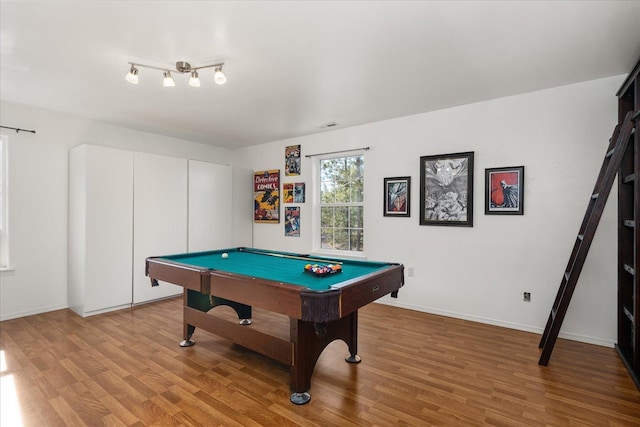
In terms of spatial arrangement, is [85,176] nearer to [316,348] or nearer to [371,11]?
[316,348]

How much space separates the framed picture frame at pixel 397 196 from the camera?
4.07 meters

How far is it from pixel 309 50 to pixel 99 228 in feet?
11.1

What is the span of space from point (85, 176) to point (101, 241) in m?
0.82

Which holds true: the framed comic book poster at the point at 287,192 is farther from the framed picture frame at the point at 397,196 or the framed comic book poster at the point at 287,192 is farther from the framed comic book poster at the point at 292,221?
the framed picture frame at the point at 397,196

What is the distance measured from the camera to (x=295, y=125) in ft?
14.9

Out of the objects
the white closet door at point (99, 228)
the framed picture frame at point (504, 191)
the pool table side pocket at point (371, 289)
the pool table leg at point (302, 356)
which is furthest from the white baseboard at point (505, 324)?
the white closet door at point (99, 228)

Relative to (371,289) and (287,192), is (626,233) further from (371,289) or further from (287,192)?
(287,192)

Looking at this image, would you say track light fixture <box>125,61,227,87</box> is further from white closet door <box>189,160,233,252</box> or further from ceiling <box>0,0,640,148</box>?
white closet door <box>189,160,233,252</box>

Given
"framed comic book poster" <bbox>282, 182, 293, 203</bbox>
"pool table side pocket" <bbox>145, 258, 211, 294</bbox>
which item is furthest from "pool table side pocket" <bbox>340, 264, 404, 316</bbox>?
"framed comic book poster" <bbox>282, 182, 293, 203</bbox>

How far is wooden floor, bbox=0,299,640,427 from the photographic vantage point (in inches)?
75.7

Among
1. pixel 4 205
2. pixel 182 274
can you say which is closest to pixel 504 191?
pixel 182 274

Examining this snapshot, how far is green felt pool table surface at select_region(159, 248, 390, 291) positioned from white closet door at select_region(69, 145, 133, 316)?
1379 millimetres

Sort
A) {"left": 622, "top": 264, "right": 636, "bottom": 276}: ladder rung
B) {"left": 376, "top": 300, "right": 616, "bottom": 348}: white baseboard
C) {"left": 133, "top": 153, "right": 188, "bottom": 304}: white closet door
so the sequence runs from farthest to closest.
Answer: {"left": 133, "top": 153, "right": 188, "bottom": 304}: white closet door < {"left": 376, "top": 300, "right": 616, "bottom": 348}: white baseboard < {"left": 622, "top": 264, "right": 636, "bottom": 276}: ladder rung

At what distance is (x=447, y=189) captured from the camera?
3770mm
